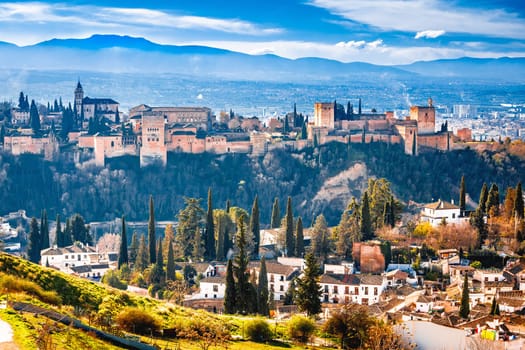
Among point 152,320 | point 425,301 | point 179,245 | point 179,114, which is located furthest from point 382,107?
point 152,320

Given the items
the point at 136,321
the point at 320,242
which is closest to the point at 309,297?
the point at 136,321

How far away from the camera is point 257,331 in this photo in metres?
21.5

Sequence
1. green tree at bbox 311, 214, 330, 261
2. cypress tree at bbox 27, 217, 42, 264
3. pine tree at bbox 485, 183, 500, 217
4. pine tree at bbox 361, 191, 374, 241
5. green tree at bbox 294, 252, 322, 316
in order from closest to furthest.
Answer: green tree at bbox 294, 252, 322, 316, green tree at bbox 311, 214, 330, 261, pine tree at bbox 361, 191, 374, 241, pine tree at bbox 485, 183, 500, 217, cypress tree at bbox 27, 217, 42, 264

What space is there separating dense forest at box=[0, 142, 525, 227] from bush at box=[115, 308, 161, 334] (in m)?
56.1

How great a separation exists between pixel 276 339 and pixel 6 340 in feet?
26.9

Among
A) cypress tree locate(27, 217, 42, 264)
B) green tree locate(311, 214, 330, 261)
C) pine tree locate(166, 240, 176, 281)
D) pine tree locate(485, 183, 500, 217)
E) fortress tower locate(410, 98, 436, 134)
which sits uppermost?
fortress tower locate(410, 98, 436, 134)

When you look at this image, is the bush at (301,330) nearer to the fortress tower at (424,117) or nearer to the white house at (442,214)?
the white house at (442,214)

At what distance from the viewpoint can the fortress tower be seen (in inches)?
3088

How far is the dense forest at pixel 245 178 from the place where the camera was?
7700 centimetres

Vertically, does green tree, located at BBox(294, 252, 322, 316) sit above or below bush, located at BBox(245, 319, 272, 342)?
below

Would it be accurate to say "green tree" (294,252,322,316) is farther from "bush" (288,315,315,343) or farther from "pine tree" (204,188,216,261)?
"pine tree" (204,188,216,261)

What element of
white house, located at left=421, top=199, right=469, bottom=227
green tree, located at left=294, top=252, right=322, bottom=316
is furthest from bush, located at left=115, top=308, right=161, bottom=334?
white house, located at left=421, top=199, right=469, bottom=227

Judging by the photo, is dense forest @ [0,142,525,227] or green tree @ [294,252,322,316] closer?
green tree @ [294,252,322,316]

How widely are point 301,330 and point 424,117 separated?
58.6m
